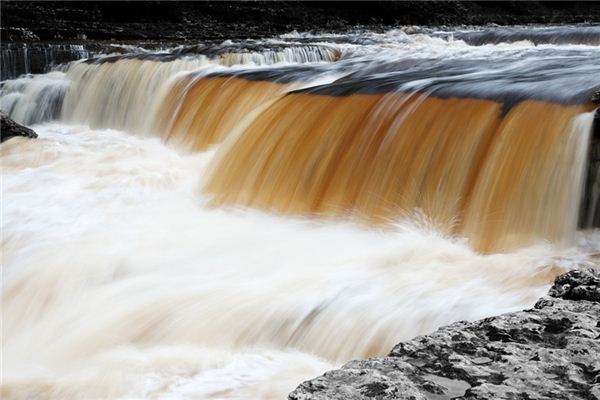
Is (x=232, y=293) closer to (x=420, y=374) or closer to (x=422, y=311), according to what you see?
(x=422, y=311)

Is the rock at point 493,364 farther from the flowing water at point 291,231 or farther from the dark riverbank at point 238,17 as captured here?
the dark riverbank at point 238,17

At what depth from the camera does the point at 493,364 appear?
1.70m

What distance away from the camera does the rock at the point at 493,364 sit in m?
1.58

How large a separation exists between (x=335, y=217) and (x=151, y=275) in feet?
4.30

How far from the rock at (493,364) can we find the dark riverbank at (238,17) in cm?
1274

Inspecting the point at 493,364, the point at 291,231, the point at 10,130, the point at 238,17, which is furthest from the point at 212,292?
the point at 238,17

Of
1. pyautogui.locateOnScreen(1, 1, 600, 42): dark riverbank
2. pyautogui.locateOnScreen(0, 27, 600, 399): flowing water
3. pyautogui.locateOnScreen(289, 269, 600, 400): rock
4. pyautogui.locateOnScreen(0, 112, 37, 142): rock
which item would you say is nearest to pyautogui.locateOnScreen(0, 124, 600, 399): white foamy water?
pyautogui.locateOnScreen(0, 27, 600, 399): flowing water

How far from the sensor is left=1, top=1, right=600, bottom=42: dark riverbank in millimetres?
14716

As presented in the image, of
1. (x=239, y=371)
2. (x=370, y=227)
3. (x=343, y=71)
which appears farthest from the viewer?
(x=343, y=71)

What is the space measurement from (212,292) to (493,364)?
237 cm

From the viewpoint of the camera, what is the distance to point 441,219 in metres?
4.51

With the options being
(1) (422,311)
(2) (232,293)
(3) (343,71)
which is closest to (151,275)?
(2) (232,293)

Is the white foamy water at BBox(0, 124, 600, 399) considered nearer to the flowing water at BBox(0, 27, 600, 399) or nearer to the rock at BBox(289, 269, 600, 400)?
the flowing water at BBox(0, 27, 600, 399)

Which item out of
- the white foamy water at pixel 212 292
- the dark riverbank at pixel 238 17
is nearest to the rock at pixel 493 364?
the white foamy water at pixel 212 292
